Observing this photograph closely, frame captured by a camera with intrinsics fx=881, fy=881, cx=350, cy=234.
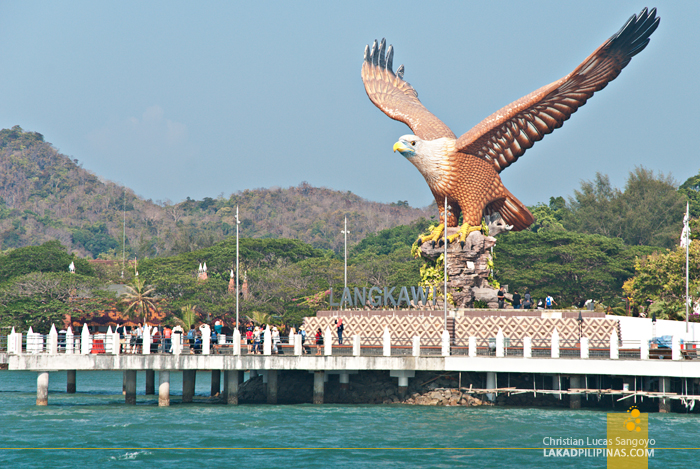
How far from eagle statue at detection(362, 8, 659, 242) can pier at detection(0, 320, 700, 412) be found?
24.0ft

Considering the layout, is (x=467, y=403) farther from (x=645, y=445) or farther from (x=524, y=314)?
(x=645, y=445)

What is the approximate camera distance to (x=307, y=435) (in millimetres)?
30250

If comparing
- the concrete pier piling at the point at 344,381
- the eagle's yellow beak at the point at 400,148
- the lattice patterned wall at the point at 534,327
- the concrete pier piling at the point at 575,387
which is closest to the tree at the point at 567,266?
the eagle's yellow beak at the point at 400,148

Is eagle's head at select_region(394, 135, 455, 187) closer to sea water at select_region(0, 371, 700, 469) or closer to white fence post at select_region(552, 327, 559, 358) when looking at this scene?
white fence post at select_region(552, 327, 559, 358)

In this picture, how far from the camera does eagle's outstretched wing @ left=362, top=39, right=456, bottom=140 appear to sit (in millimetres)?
44312

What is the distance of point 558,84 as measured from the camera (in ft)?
129

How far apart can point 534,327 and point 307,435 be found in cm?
1280

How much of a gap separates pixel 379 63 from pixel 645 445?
26.4m

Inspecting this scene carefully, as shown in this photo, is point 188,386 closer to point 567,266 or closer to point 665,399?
point 665,399

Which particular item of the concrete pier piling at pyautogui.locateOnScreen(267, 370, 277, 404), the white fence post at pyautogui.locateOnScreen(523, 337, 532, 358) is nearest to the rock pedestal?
the white fence post at pyautogui.locateOnScreen(523, 337, 532, 358)

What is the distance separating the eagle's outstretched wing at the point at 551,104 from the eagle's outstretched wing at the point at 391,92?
291 cm

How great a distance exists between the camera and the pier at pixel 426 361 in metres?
34.3

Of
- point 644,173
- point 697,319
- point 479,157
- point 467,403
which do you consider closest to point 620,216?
point 644,173

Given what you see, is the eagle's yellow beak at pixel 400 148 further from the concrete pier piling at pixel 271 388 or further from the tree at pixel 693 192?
the tree at pixel 693 192
